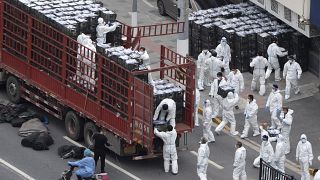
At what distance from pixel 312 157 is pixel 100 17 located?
25.2 ft

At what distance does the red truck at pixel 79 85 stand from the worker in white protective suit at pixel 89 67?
4 cm

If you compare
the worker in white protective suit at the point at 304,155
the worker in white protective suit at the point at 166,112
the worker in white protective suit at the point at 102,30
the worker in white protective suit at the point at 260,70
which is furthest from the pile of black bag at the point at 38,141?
the worker in white protective suit at the point at 260,70

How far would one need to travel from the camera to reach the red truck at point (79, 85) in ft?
105

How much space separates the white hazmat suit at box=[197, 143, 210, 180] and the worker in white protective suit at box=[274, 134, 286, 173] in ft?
5.89

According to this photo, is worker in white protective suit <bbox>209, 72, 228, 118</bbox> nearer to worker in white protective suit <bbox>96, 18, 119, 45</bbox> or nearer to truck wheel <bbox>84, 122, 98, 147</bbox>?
worker in white protective suit <bbox>96, 18, 119, 45</bbox>

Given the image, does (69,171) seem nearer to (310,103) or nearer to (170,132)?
(170,132)

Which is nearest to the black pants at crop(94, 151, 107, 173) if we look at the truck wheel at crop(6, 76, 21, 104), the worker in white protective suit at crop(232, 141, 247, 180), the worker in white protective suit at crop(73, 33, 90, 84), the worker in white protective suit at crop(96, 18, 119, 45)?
the worker in white protective suit at crop(73, 33, 90, 84)

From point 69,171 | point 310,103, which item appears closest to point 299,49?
point 310,103

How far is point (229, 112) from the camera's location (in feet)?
115

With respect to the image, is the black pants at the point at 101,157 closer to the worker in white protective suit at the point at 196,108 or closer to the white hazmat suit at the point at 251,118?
the worker in white protective suit at the point at 196,108

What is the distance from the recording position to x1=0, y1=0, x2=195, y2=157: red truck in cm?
3194

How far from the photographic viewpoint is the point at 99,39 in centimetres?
3472

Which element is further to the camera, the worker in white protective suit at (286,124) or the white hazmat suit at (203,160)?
the worker in white protective suit at (286,124)

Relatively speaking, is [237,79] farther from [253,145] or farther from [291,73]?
[253,145]
